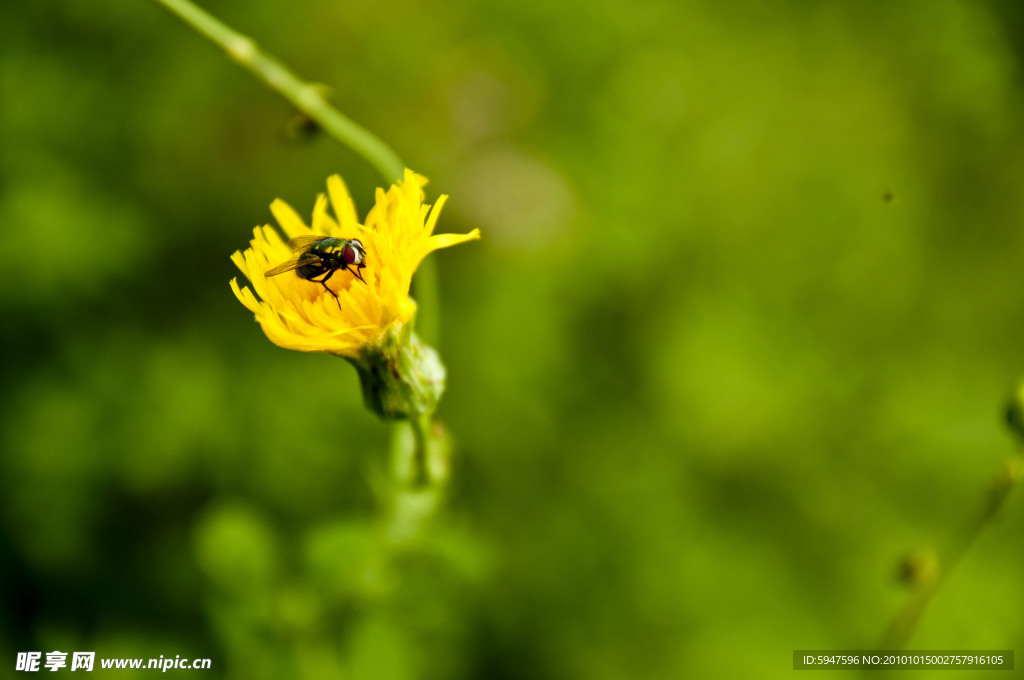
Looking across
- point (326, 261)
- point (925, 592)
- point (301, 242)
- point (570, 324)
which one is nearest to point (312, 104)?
point (301, 242)

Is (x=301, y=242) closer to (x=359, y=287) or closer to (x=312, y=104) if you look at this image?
(x=359, y=287)

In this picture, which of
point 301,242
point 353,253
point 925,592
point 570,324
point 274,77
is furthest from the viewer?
point 570,324

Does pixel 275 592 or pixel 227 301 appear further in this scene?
pixel 227 301

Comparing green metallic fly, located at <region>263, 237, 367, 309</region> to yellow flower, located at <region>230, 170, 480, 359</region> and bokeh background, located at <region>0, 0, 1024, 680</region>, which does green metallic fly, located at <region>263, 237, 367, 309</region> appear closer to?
yellow flower, located at <region>230, 170, 480, 359</region>

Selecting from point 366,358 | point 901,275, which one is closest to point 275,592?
point 366,358

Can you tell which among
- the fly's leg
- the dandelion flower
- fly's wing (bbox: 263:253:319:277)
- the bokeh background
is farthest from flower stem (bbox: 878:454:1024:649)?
fly's wing (bbox: 263:253:319:277)

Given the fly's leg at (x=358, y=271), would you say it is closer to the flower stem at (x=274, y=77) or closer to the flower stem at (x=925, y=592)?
the flower stem at (x=274, y=77)

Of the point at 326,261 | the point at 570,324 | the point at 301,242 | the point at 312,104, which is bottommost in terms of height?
the point at 326,261

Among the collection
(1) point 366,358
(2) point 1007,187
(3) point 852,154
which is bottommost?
(1) point 366,358

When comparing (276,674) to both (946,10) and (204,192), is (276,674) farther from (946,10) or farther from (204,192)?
(946,10)
